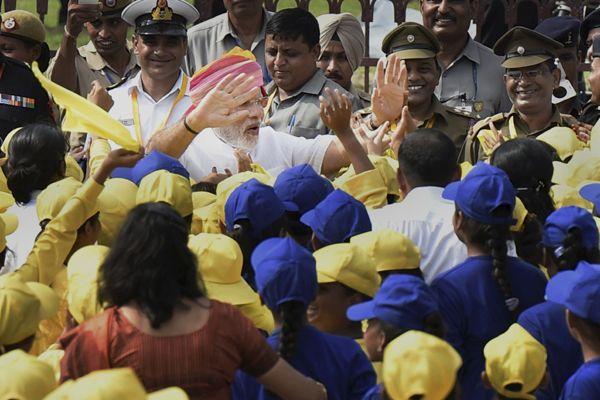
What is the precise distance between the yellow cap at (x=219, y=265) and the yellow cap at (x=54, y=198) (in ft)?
3.09

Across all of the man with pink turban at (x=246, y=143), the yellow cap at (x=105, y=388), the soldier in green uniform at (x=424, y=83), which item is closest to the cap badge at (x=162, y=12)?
the man with pink turban at (x=246, y=143)

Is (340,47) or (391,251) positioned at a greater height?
(391,251)

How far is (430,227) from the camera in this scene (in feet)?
20.7

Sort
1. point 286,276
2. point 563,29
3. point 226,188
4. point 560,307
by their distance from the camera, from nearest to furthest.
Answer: point 286,276
point 560,307
point 226,188
point 563,29

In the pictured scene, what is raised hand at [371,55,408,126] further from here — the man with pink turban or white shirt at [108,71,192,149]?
A: white shirt at [108,71,192,149]

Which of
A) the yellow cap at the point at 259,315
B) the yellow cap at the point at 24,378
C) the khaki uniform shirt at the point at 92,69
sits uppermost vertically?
the yellow cap at the point at 24,378

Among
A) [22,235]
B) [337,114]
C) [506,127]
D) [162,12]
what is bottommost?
[506,127]

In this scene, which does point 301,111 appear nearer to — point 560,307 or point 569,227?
point 569,227

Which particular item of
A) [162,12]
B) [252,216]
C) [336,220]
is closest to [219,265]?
[252,216]

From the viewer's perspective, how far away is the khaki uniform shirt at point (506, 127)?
858 cm

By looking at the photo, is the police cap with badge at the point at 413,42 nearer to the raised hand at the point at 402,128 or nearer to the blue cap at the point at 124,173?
the raised hand at the point at 402,128

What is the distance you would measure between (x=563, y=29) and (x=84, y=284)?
567 centimetres

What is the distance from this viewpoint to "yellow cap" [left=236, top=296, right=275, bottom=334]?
5672 mm

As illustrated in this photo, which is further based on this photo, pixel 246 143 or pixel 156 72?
pixel 156 72
